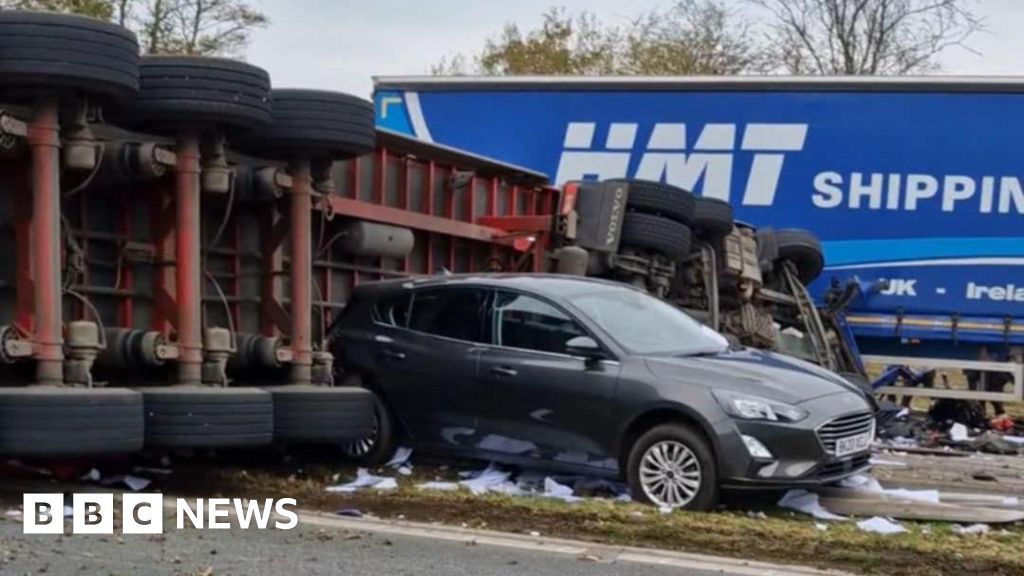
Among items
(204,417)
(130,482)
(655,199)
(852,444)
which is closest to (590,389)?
(852,444)

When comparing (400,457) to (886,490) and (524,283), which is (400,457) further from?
(886,490)

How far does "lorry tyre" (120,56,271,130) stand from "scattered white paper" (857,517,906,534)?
4428 mm

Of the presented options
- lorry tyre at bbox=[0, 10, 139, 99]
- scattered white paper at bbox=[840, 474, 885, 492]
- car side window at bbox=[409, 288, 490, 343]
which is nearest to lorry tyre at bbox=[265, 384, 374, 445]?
car side window at bbox=[409, 288, 490, 343]

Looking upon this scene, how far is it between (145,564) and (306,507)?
196 centimetres

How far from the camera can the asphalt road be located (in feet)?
→ 19.3

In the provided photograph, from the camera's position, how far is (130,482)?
8336 millimetres

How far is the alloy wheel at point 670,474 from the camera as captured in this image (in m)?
7.91

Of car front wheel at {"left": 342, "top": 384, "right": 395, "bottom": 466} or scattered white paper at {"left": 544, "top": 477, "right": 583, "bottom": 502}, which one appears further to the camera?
car front wheel at {"left": 342, "top": 384, "right": 395, "bottom": 466}

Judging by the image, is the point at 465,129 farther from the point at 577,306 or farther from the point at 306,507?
the point at 306,507

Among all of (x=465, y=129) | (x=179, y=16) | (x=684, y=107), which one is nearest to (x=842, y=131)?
(x=684, y=107)

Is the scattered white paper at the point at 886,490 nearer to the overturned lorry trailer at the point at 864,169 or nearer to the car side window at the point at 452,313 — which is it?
the car side window at the point at 452,313

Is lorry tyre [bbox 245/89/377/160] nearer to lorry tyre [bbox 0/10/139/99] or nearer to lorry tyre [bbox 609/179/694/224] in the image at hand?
lorry tyre [bbox 0/10/139/99]

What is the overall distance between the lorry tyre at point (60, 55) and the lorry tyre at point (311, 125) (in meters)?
1.46

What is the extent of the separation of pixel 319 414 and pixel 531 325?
5.03 ft
